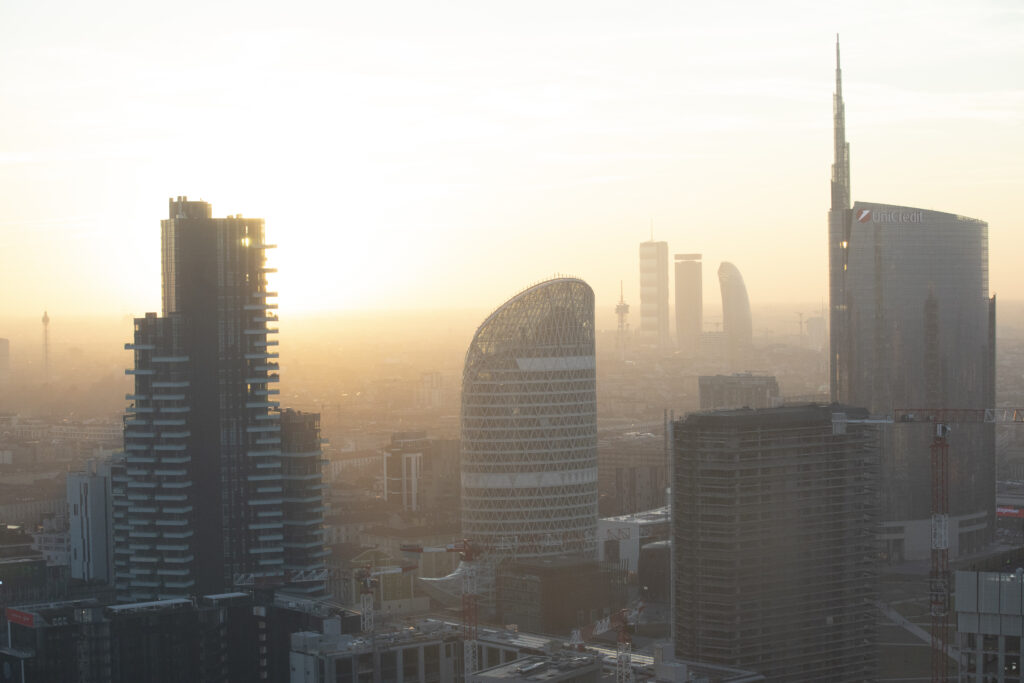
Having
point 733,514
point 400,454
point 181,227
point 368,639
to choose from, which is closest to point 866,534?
point 733,514

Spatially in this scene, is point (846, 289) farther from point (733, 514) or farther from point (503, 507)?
point (733, 514)

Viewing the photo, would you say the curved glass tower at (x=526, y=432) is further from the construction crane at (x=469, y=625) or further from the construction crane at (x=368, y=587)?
the construction crane at (x=469, y=625)

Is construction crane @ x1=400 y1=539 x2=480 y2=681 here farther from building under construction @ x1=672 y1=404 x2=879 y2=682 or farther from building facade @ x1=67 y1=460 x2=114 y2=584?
building facade @ x1=67 y1=460 x2=114 y2=584

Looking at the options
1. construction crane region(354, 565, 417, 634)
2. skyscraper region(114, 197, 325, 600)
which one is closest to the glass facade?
construction crane region(354, 565, 417, 634)

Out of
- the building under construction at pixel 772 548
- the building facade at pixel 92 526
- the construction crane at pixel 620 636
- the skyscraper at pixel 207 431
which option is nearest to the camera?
the construction crane at pixel 620 636

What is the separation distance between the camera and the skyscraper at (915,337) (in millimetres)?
109312

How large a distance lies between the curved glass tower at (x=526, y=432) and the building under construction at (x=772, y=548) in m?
20.1

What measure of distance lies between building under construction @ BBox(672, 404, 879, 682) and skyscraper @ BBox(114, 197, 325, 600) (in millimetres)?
18645

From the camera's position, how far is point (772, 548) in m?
63.8

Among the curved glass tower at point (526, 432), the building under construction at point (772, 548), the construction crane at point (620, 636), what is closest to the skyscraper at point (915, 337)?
the curved glass tower at point (526, 432)

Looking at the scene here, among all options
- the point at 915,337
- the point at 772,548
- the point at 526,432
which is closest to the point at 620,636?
the point at 772,548

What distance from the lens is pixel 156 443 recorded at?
237ft

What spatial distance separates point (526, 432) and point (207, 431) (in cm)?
1853

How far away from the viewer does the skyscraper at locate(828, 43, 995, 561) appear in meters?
109
